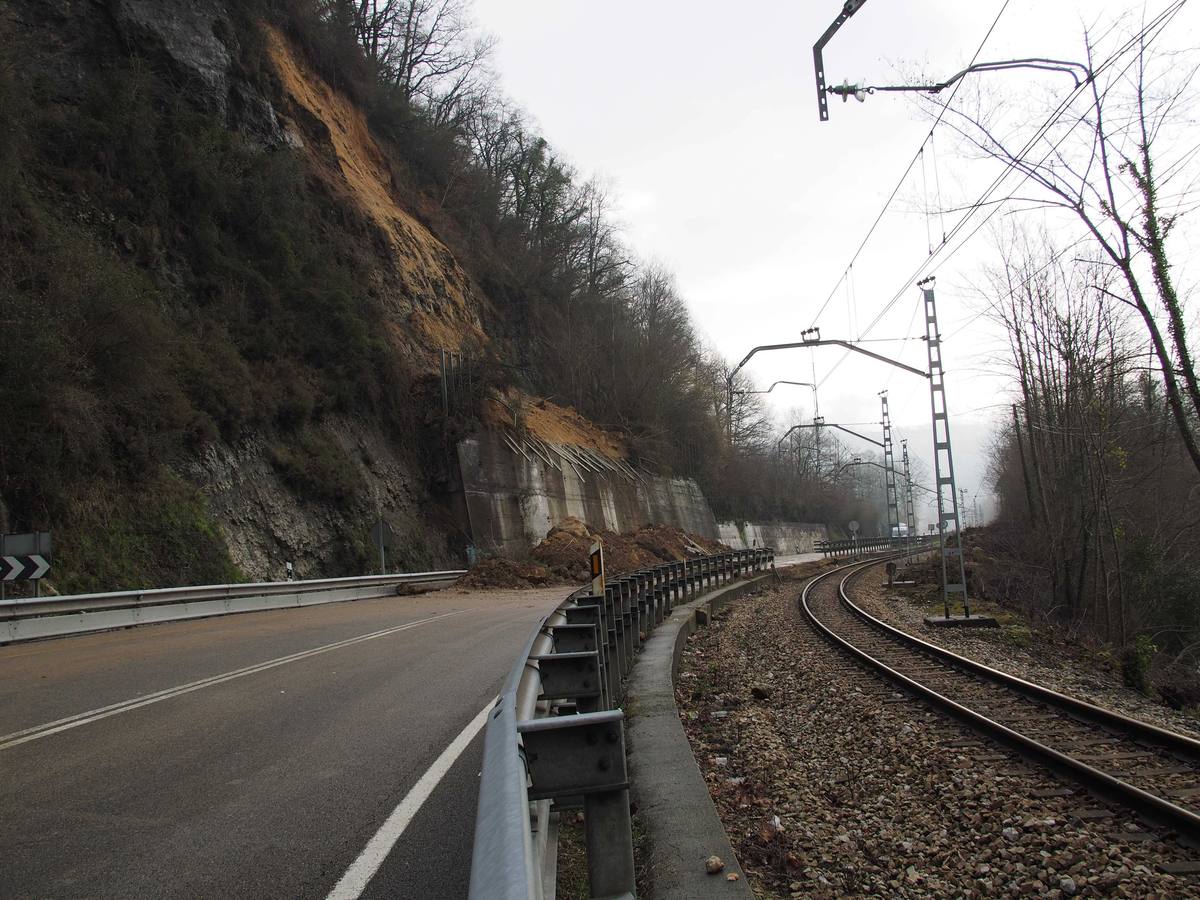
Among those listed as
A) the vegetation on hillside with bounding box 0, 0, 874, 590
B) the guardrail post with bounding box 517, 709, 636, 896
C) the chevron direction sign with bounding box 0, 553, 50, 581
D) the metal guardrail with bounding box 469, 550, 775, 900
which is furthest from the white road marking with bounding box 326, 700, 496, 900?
the vegetation on hillside with bounding box 0, 0, 874, 590

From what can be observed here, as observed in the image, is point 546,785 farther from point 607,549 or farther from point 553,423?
point 553,423

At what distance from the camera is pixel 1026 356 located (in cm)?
2678

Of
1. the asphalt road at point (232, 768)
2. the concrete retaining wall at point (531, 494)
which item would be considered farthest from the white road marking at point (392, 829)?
the concrete retaining wall at point (531, 494)

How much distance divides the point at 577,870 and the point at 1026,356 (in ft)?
87.9

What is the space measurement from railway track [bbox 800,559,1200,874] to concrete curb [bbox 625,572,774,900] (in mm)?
2523

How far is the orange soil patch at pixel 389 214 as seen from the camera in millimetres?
35562

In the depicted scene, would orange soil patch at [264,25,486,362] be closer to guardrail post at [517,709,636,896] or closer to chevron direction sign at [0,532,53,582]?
chevron direction sign at [0,532,53,582]

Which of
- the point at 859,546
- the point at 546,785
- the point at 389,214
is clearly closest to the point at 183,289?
the point at 389,214

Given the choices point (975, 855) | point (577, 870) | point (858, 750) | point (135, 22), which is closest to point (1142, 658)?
point (858, 750)

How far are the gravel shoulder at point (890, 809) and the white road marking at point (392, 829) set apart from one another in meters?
1.85

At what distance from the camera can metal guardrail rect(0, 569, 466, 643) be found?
13.4 meters

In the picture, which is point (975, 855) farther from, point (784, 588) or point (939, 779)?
point (784, 588)

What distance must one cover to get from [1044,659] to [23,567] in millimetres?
16889

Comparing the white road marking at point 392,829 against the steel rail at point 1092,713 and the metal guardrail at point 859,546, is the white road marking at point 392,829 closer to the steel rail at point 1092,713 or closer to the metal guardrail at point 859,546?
the steel rail at point 1092,713
